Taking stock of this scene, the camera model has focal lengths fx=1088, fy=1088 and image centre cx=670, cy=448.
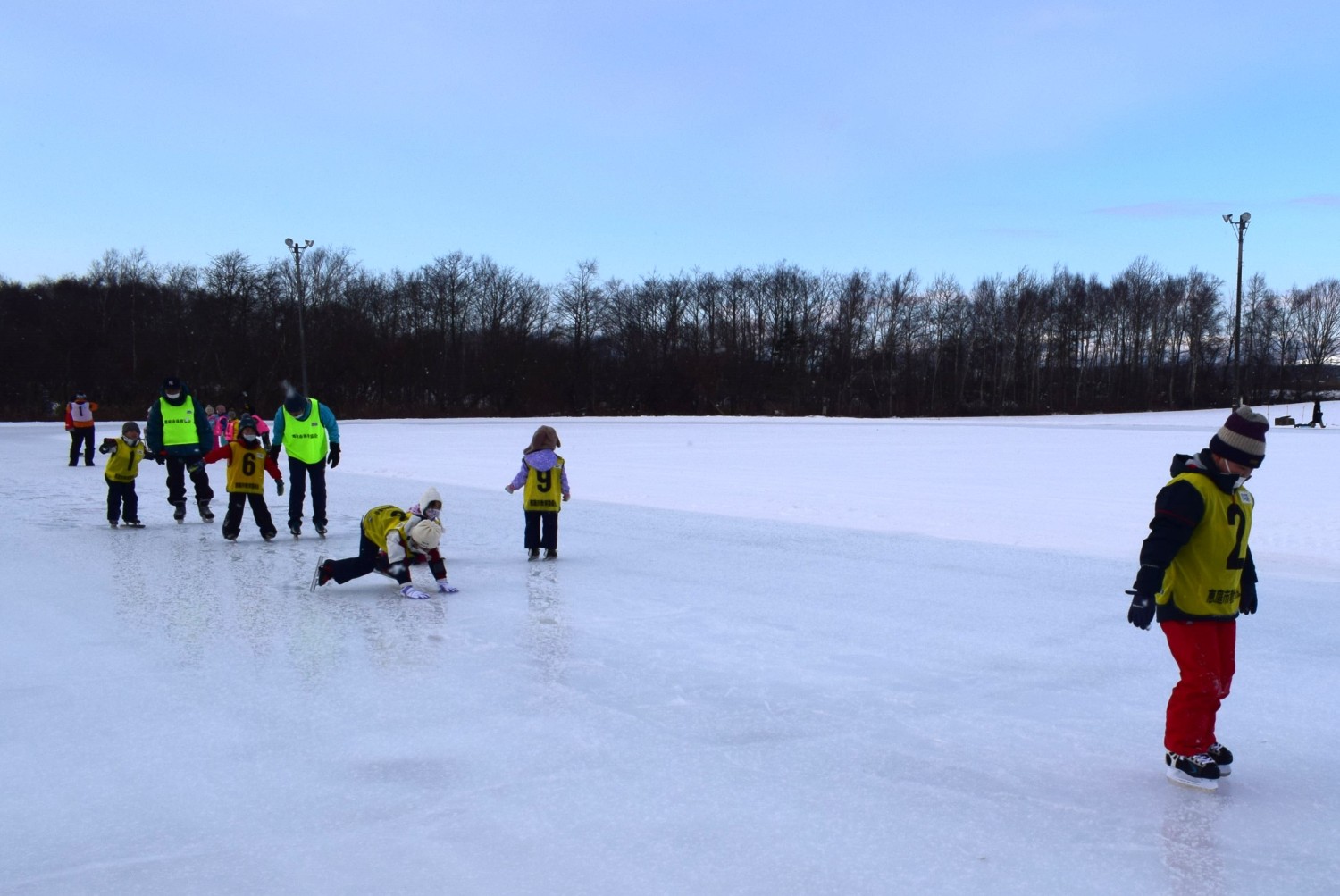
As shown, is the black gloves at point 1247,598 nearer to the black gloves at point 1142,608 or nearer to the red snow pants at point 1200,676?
the red snow pants at point 1200,676

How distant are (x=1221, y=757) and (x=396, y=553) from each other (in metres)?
5.09

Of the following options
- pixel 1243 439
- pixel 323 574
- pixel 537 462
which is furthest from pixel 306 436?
pixel 1243 439

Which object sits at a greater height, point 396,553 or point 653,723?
point 396,553

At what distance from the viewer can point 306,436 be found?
33.6ft

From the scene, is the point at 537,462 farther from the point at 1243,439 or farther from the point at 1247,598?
the point at 1243,439

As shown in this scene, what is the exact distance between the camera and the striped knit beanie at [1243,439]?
349 centimetres

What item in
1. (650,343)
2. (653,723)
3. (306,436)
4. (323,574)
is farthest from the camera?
(650,343)

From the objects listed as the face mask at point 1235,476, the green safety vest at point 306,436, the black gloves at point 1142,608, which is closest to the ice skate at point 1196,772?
the black gloves at point 1142,608

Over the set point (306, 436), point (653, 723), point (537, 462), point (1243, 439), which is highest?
point (1243, 439)

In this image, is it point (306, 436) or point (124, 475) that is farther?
point (124, 475)

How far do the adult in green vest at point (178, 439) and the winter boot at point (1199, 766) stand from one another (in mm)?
10040

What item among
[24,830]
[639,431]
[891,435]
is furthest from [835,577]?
[639,431]

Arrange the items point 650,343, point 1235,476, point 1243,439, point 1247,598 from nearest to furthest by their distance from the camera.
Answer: point 1243,439
point 1235,476
point 1247,598
point 650,343

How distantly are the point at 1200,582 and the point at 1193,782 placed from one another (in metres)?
0.67
